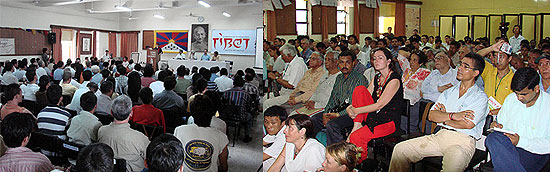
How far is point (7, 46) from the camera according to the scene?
11.2 ft

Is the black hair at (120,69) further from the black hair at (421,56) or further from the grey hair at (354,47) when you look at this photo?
the black hair at (421,56)

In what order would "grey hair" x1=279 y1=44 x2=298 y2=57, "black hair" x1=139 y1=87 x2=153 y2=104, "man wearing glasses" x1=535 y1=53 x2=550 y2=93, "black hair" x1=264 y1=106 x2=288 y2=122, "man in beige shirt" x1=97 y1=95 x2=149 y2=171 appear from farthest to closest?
"black hair" x1=139 y1=87 x2=153 y2=104
"man in beige shirt" x1=97 y1=95 x2=149 y2=171
"black hair" x1=264 y1=106 x2=288 y2=122
"grey hair" x1=279 y1=44 x2=298 y2=57
"man wearing glasses" x1=535 y1=53 x2=550 y2=93

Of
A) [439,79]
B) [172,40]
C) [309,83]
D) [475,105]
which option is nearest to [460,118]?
[475,105]

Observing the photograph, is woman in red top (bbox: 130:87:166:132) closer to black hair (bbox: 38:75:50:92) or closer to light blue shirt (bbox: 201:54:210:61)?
light blue shirt (bbox: 201:54:210:61)

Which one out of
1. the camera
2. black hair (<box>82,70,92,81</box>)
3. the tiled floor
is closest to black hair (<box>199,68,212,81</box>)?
the tiled floor

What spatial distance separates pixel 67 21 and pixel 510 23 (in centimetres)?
305

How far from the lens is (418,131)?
4.82 ft

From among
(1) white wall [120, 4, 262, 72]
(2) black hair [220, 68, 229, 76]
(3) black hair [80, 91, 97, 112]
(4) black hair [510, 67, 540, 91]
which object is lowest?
(3) black hair [80, 91, 97, 112]

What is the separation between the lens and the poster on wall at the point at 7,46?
133 inches

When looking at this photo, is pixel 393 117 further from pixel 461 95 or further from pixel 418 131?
pixel 461 95

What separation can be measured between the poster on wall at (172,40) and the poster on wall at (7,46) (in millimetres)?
1910

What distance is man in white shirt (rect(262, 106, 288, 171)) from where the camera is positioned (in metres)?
1.84

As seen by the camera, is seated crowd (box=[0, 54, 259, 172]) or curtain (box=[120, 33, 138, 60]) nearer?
seated crowd (box=[0, 54, 259, 172])

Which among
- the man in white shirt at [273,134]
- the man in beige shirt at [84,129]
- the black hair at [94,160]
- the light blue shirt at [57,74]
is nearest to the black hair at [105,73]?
the man in beige shirt at [84,129]
